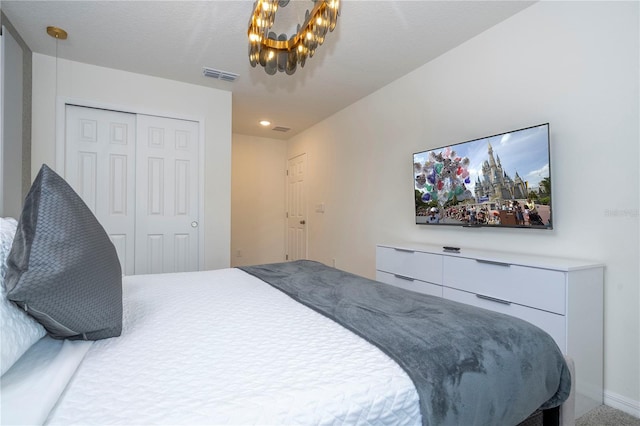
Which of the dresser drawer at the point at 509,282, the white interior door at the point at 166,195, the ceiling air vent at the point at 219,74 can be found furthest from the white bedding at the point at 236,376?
the ceiling air vent at the point at 219,74

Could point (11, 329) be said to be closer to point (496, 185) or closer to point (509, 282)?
point (509, 282)

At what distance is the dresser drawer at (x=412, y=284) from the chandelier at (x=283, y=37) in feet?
6.03

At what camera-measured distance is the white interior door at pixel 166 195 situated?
336cm

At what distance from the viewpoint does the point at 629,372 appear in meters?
1.78

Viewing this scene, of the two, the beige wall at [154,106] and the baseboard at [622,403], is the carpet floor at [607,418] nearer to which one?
the baseboard at [622,403]

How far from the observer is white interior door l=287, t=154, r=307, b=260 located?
521 centimetres

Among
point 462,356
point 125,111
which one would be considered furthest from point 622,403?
point 125,111

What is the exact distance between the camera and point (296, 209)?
5445 mm

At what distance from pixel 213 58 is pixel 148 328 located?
2.63 meters

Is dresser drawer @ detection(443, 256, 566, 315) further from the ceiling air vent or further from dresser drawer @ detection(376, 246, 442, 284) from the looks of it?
the ceiling air vent

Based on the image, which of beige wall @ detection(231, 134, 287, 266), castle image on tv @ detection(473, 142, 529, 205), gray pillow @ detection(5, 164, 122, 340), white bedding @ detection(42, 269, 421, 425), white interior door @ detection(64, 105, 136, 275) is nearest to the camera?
white bedding @ detection(42, 269, 421, 425)

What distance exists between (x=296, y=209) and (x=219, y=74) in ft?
8.62

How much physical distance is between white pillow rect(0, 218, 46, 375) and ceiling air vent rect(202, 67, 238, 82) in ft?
8.92

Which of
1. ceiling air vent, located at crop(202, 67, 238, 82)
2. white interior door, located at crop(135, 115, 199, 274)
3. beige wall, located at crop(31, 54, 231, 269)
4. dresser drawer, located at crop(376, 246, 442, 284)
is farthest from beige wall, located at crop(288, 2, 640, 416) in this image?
white interior door, located at crop(135, 115, 199, 274)
